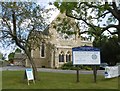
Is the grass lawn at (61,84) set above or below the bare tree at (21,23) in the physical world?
below

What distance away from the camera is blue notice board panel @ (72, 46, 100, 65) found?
2047 cm

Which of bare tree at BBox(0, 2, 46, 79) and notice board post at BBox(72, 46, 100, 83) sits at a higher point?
bare tree at BBox(0, 2, 46, 79)

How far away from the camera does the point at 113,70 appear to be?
22.7 metres

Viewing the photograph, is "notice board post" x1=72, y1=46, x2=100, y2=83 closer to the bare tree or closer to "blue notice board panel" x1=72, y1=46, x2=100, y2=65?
"blue notice board panel" x1=72, y1=46, x2=100, y2=65

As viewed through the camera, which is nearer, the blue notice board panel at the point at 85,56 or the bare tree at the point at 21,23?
the bare tree at the point at 21,23

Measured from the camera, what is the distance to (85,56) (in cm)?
2077

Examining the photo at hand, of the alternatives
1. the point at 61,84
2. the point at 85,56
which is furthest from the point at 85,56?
the point at 61,84

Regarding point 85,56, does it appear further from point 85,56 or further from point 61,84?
point 61,84

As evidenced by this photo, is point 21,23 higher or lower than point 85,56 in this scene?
→ higher

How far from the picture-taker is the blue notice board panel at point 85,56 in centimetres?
2047

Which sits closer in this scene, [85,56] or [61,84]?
[61,84]

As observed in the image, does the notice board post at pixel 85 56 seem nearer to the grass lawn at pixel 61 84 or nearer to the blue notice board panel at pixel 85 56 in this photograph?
the blue notice board panel at pixel 85 56

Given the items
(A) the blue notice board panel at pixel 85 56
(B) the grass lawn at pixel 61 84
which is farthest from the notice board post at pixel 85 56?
(B) the grass lawn at pixel 61 84

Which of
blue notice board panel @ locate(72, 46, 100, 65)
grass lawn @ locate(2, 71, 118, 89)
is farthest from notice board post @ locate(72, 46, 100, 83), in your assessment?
grass lawn @ locate(2, 71, 118, 89)
